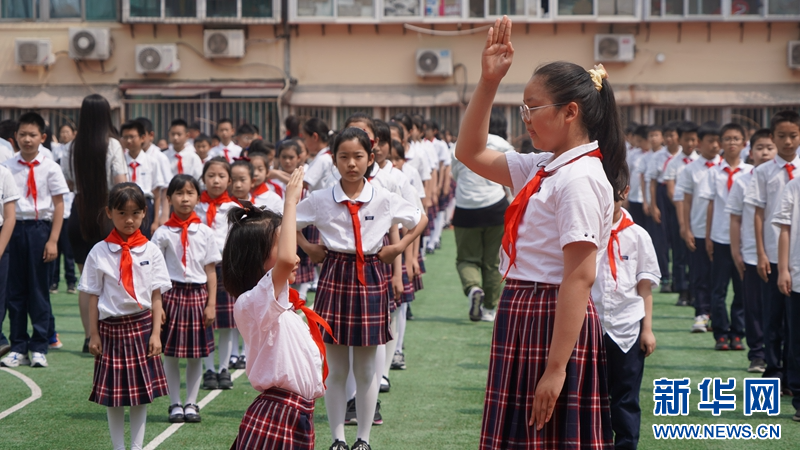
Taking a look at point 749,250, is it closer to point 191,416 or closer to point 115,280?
point 191,416

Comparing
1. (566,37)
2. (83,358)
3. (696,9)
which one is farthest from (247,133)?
(696,9)

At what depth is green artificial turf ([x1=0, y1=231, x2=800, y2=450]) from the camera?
5.15 meters

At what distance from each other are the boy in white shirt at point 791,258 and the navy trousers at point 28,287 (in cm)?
529

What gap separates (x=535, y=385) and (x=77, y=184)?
5.06m

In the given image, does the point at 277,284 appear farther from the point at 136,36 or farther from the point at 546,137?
the point at 136,36

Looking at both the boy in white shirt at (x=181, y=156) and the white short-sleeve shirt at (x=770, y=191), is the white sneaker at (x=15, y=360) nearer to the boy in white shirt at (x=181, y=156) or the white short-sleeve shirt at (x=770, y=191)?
the boy in white shirt at (x=181, y=156)

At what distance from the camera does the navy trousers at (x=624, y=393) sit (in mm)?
4527

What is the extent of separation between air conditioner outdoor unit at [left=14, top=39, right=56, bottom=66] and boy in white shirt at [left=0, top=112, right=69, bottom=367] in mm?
13255

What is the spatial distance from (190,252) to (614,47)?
15384 millimetres

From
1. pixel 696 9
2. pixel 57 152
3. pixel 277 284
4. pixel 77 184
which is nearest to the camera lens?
pixel 277 284

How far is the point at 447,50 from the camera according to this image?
19672 millimetres

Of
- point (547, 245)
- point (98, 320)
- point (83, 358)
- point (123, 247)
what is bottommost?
point (83, 358)

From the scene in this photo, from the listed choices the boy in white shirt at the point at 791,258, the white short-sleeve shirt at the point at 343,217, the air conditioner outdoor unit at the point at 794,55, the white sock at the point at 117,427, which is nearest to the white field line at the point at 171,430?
the white sock at the point at 117,427

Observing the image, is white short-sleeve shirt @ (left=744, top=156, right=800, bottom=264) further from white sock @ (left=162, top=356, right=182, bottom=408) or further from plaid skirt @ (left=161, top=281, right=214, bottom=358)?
white sock @ (left=162, top=356, right=182, bottom=408)
